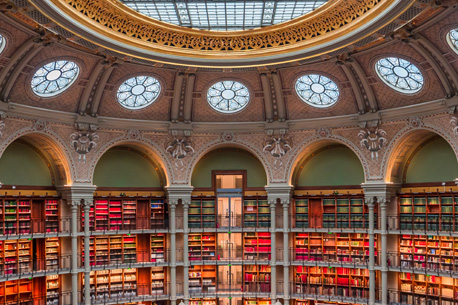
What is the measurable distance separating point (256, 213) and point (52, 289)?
9.23 metres

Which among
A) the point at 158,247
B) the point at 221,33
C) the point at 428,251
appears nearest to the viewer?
the point at 221,33

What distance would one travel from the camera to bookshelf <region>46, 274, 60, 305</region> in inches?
760

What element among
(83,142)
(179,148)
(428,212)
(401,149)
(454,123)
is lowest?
Result: (428,212)

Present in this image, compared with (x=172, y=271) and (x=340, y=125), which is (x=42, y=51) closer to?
(x=172, y=271)

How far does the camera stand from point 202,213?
2234cm

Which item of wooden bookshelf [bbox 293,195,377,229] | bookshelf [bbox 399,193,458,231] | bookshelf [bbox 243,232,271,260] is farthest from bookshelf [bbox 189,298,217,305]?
bookshelf [bbox 399,193,458,231]

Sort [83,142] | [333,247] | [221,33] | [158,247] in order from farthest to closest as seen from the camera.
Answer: [158,247] < [333,247] < [83,142] < [221,33]

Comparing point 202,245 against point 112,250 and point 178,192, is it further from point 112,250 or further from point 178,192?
point 112,250

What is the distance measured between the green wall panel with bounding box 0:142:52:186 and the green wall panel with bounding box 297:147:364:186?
37.0 ft

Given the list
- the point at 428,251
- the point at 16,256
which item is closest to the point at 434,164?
the point at 428,251

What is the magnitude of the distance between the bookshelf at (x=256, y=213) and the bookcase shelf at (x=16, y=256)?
9233 mm

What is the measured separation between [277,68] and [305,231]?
7.24 m

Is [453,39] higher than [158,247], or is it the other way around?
[453,39]


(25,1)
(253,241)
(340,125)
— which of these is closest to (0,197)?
(25,1)
